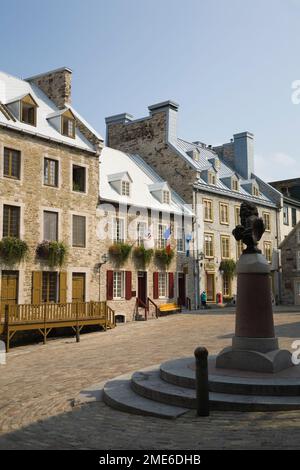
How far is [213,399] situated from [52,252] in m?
15.2

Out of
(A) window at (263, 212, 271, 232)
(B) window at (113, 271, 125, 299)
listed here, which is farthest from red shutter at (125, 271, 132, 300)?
(A) window at (263, 212, 271, 232)

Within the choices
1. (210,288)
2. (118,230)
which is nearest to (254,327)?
(118,230)

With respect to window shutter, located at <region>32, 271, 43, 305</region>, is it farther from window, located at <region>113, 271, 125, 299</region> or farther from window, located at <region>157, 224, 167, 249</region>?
window, located at <region>157, 224, 167, 249</region>

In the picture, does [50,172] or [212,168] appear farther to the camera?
[212,168]

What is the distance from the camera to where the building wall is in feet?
67.9

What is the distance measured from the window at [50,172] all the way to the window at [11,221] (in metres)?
2.23

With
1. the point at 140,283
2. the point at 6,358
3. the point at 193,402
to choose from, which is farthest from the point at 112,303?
the point at 193,402

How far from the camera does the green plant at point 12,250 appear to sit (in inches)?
778

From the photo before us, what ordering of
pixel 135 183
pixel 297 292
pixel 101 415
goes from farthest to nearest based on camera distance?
pixel 297 292, pixel 135 183, pixel 101 415

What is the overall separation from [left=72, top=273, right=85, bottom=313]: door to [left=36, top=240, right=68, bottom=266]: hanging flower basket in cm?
129

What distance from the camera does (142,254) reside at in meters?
26.4

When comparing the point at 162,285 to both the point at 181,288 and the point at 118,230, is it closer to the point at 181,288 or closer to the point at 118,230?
the point at 181,288

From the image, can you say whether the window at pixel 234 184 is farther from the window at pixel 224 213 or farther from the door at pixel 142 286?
the door at pixel 142 286
